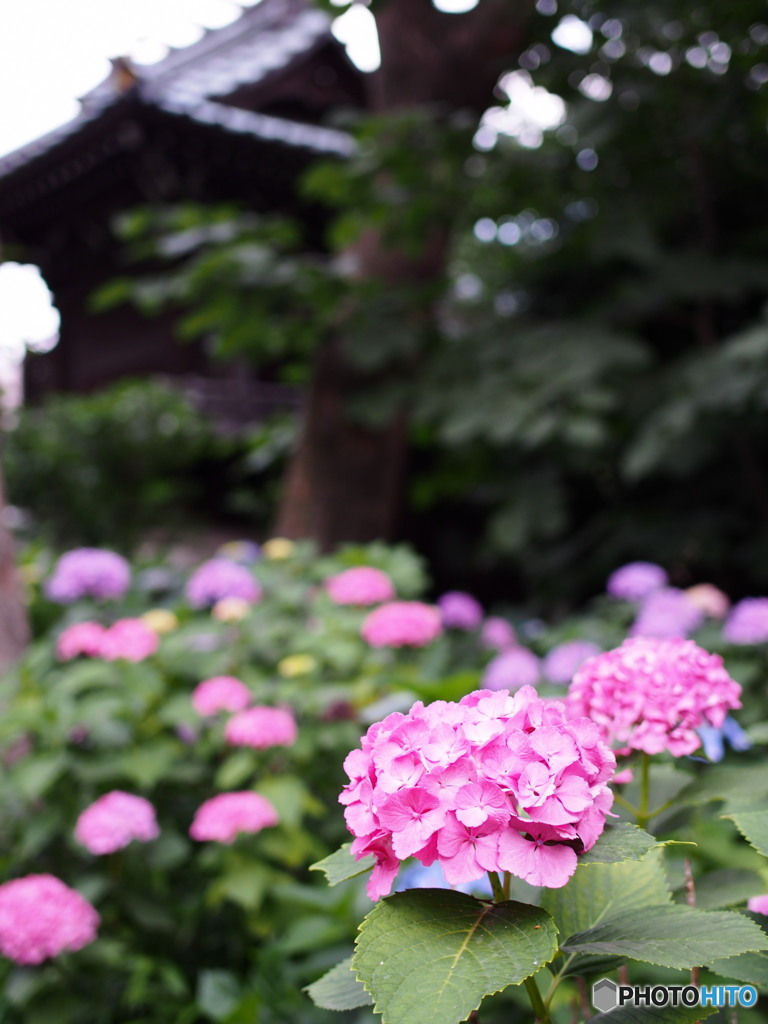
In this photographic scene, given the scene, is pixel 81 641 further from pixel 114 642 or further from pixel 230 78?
pixel 230 78

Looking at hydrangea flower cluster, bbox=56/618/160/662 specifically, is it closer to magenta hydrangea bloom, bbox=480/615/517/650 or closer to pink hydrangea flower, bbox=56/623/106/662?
pink hydrangea flower, bbox=56/623/106/662

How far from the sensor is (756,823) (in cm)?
69

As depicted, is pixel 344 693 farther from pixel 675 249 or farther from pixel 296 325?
pixel 675 249

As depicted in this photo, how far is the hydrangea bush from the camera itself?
58cm

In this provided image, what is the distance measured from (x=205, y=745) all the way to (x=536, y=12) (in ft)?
11.3

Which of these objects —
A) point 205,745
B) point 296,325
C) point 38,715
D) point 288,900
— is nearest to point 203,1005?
point 288,900

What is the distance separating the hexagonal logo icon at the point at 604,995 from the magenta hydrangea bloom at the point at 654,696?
22cm

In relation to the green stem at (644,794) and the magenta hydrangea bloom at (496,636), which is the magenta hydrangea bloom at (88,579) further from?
the green stem at (644,794)

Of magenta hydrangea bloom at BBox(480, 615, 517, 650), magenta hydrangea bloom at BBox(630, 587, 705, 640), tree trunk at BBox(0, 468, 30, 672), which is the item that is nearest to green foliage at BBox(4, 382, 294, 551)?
magenta hydrangea bloom at BBox(480, 615, 517, 650)

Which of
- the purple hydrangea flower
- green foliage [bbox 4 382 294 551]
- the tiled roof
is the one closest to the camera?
the purple hydrangea flower

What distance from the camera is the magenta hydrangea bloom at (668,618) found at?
2.07 metres

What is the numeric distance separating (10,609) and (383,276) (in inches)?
100

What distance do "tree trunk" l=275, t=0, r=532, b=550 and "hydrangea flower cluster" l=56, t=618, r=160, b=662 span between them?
6.90 feet

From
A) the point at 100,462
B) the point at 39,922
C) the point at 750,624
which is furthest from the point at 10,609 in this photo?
the point at 100,462
